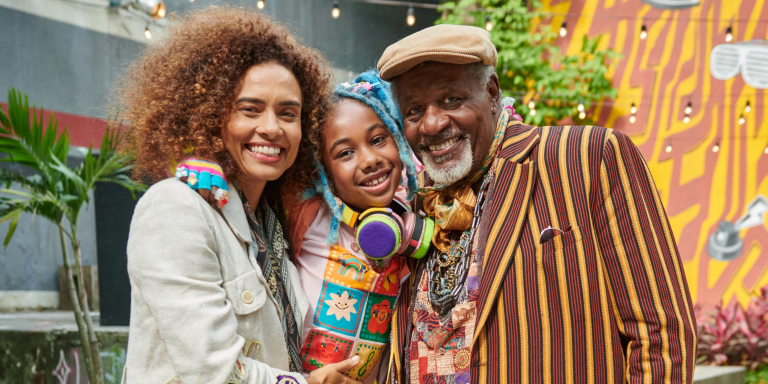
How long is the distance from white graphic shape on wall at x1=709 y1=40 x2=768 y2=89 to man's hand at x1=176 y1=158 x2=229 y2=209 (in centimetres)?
780

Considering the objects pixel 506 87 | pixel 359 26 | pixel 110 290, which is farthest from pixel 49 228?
pixel 506 87

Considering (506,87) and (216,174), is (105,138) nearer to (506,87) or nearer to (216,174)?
(216,174)

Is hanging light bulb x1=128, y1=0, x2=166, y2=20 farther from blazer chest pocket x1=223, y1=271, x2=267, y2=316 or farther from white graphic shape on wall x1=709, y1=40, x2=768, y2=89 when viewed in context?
white graphic shape on wall x1=709, y1=40, x2=768, y2=89

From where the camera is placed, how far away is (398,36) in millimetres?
7359

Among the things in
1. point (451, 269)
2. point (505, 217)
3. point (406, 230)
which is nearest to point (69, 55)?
point (406, 230)

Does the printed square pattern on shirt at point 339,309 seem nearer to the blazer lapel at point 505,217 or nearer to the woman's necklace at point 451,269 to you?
the woman's necklace at point 451,269

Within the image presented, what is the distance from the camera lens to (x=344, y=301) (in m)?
2.52

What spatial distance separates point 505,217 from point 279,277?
0.90 metres

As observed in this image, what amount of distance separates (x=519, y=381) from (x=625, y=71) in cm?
727

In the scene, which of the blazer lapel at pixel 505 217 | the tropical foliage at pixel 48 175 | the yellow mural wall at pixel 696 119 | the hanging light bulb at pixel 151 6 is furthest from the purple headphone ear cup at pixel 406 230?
the yellow mural wall at pixel 696 119

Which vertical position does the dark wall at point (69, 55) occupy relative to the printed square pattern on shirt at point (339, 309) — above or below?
above

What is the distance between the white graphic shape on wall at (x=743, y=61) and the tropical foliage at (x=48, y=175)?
7.29 metres

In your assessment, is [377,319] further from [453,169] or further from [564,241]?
[564,241]

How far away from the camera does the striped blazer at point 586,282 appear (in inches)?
77.3
